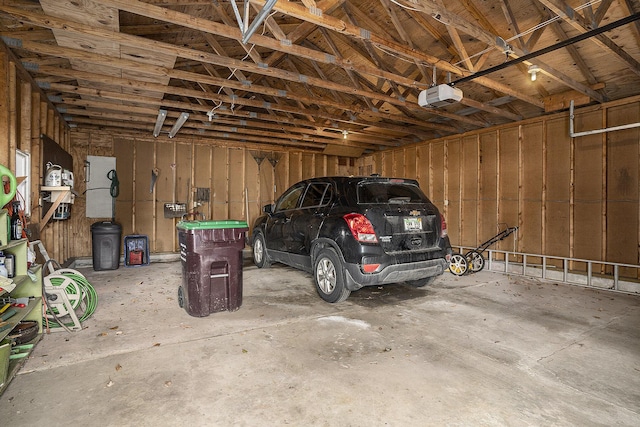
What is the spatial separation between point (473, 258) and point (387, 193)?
3.32 meters

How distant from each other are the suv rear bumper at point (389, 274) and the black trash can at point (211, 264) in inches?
52.5

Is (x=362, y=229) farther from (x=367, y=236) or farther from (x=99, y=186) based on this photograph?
(x=99, y=186)

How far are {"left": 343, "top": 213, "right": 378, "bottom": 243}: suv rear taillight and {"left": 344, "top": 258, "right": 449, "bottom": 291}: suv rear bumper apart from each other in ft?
1.08

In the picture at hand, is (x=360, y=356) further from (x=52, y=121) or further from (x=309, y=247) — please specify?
(x=52, y=121)

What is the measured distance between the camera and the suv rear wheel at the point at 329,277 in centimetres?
387

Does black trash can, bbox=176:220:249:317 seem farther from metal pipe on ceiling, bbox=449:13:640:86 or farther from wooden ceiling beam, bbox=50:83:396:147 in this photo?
metal pipe on ceiling, bbox=449:13:640:86

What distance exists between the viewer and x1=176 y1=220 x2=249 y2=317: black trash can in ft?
10.9

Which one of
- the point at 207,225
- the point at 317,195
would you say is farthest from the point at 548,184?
the point at 207,225

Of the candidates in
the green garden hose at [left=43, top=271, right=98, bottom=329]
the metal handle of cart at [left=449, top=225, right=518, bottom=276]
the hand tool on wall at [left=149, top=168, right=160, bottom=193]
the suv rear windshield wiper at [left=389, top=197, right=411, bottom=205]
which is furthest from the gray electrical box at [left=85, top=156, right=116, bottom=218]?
the metal handle of cart at [left=449, top=225, right=518, bottom=276]

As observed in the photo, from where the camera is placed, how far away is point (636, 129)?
4.81m

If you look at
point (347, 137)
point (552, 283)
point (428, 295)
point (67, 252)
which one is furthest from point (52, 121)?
point (552, 283)

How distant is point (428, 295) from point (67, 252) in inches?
283

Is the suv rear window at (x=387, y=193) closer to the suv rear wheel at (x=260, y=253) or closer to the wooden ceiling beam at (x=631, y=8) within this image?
the suv rear wheel at (x=260, y=253)

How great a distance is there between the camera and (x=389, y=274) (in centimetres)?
369
